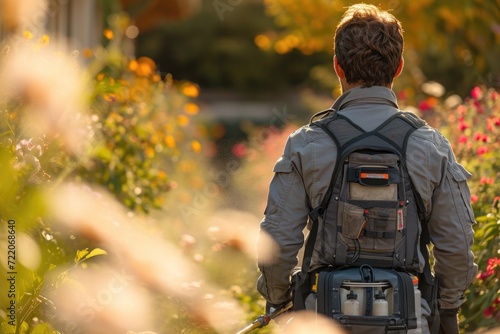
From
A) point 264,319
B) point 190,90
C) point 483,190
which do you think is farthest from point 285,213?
point 190,90

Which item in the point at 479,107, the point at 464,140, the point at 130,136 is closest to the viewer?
the point at 464,140

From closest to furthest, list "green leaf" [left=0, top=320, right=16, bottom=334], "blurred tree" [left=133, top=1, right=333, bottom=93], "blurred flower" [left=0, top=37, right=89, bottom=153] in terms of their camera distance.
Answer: "green leaf" [left=0, top=320, right=16, bottom=334]
"blurred flower" [left=0, top=37, right=89, bottom=153]
"blurred tree" [left=133, top=1, right=333, bottom=93]

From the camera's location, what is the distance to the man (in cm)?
294

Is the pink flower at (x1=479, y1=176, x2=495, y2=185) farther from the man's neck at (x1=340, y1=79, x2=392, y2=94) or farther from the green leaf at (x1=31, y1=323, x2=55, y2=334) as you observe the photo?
the green leaf at (x1=31, y1=323, x2=55, y2=334)

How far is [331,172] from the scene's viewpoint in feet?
9.63

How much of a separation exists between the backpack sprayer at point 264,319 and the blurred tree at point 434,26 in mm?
5529

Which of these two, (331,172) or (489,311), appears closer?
(331,172)

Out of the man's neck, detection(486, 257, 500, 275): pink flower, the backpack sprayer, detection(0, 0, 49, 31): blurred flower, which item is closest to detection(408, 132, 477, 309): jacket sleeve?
the man's neck

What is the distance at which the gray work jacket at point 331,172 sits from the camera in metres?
2.94

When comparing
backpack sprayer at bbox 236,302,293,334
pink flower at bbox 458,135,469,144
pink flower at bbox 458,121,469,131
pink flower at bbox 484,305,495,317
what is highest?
pink flower at bbox 458,121,469,131

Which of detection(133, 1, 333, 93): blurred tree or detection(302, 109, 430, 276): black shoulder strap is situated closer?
detection(302, 109, 430, 276): black shoulder strap

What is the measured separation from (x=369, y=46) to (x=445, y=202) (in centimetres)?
51

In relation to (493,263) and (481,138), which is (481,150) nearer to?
(481,138)

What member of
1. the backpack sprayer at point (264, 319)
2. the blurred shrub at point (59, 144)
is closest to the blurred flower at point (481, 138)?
the blurred shrub at point (59, 144)
